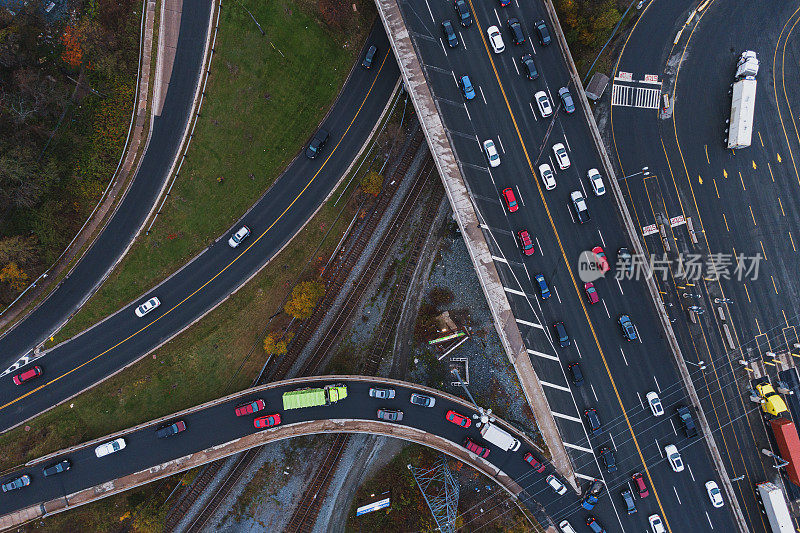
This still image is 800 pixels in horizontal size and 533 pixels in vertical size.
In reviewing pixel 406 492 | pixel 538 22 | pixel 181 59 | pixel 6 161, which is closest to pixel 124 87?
pixel 181 59

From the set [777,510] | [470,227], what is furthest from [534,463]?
[777,510]

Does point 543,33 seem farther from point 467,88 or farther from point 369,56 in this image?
point 369,56

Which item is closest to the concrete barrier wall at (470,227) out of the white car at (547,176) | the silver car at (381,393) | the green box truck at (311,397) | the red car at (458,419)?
the red car at (458,419)

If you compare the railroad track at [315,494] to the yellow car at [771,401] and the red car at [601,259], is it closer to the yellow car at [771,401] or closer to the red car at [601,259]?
the red car at [601,259]

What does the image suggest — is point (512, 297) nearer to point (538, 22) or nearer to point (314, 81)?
point (538, 22)

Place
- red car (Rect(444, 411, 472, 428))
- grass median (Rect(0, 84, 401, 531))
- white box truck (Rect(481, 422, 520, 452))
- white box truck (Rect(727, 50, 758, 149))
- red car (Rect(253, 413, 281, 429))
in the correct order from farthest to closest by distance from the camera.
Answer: white box truck (Rect(727, 50, 758, 149)) < grass median (Rect(0, 84, 401, 531)) < red car (Rect(444, 411, 472, 428)) < red car (Rect(253, 413, 281, 429)) < white box truck (Rect(481, 422, 520, 452))

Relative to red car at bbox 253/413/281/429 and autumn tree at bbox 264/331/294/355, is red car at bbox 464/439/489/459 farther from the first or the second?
autumn tree at bbox 264/331/294/355

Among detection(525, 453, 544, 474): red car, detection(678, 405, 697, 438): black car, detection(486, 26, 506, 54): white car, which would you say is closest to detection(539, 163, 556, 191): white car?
detection(486, 26, 506, 54): white car
